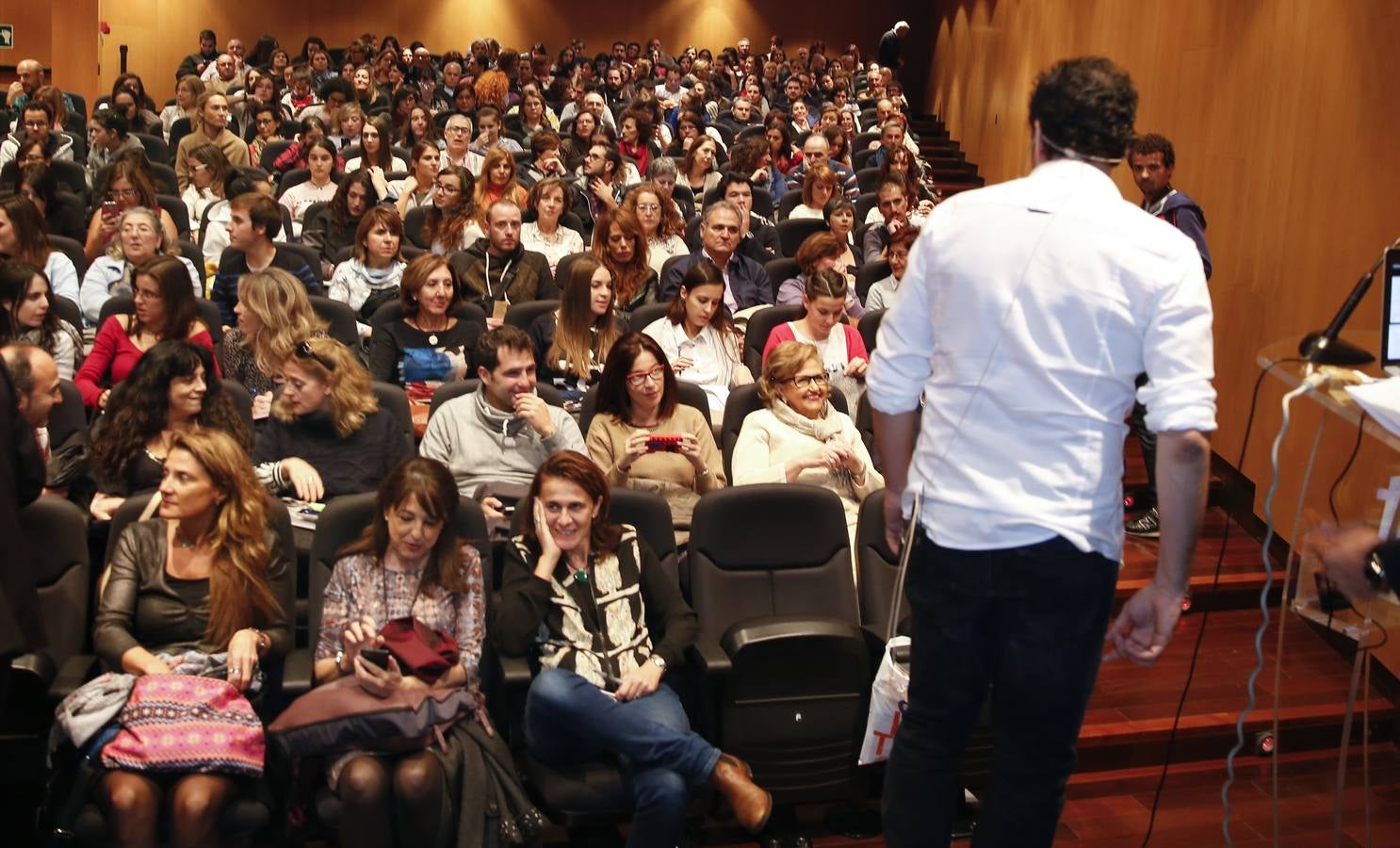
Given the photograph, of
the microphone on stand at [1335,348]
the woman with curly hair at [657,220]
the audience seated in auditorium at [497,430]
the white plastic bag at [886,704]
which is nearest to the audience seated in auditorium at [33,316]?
the audience seated in auditorium at [497,430]

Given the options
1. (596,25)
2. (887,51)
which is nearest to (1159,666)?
(887,51)

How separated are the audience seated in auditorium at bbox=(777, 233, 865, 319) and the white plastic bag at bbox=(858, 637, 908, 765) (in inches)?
127

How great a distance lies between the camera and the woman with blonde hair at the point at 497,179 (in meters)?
7.01

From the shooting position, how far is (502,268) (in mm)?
5984

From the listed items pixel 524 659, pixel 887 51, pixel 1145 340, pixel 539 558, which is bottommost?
pixel 524 659

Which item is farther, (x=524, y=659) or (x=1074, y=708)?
(x=524, y=659)

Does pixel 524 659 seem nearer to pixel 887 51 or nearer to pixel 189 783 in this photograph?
pixel 189 783

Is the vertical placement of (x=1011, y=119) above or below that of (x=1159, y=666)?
above

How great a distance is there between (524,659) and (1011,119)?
8894 mm

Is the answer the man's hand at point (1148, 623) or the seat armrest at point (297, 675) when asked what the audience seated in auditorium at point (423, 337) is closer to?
the seat armrest at point (297, 675)

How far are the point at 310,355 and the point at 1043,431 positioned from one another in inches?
99.0

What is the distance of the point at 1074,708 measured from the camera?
1.96 m

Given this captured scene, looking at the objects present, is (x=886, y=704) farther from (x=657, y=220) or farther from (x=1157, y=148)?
(x=657, y=220)

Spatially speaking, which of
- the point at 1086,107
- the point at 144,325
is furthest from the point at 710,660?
the point at 144,325
